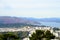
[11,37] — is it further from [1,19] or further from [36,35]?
[1,19]

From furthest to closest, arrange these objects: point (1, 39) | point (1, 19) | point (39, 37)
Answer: point (1, 19) → point (39, 37) → point (1, 39)

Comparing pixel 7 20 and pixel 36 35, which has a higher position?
pixel 36 35

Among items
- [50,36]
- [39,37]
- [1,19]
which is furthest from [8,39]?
[1,19]

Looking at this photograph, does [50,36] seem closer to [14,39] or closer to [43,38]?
[43,38]

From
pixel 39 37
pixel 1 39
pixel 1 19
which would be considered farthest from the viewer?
pixel 1 19

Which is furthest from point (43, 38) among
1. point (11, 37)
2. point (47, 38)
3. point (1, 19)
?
point (1, 19)

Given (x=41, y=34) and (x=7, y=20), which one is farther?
(x=7, y=20)

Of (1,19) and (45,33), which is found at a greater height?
(45,33)

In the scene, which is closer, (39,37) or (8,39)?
(8,39)
